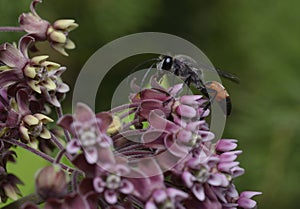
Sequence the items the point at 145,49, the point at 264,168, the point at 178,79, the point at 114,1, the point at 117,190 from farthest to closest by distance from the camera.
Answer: the point at 114,1 < the point at 264,168 < the point at 145,49 < the point at 178,79 < the point at 117,190

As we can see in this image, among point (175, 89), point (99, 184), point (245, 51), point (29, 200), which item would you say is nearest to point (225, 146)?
point (175, 89)

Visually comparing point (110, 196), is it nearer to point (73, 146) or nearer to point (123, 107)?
point (73, 146)

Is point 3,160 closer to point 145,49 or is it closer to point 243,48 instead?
point 145,49

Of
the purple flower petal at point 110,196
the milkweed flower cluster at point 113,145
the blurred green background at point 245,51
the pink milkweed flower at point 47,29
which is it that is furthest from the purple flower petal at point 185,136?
the blurred green background at point 245,51

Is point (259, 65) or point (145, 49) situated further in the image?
point (259, 65)

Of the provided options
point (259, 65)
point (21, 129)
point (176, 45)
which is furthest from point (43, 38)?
point (259, 65)

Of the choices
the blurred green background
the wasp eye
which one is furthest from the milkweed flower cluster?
the blurred green background

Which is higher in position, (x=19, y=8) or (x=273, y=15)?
(x=273, y=15)
